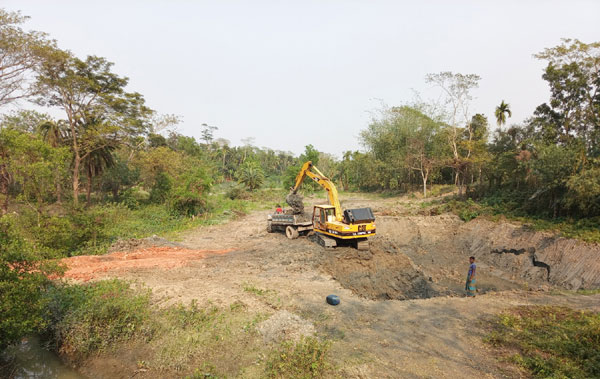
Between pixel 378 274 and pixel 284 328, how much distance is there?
222 inches

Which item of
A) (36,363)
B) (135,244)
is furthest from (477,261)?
(135,244)

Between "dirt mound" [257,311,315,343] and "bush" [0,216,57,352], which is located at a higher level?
"bush" [0,216,57,352]

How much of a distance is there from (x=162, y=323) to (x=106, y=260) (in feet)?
21.6

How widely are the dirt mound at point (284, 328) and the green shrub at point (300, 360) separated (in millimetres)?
326

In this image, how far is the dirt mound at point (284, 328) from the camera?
20.2ft

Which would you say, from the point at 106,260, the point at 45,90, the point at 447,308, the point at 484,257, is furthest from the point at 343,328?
the point at 45,90

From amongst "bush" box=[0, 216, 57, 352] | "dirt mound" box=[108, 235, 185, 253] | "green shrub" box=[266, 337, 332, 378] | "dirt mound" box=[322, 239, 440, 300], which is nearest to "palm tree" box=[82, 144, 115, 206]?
"dirt mound" box=[108, 235, 185, 253]

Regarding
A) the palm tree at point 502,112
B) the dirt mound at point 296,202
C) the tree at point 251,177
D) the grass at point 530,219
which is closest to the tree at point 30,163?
the dirt mound at point 296,202

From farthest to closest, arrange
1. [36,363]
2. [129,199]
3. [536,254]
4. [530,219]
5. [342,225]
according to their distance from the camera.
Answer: [129,199], [530,219], [342,225], [536,254], [36,363]

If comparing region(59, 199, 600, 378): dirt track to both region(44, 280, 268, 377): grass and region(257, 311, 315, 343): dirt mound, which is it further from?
region(44, 280, 268, 377): grass

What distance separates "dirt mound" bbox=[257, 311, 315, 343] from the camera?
6.17 meters

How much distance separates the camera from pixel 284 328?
21.1 feet

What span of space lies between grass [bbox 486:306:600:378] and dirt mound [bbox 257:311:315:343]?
400 cm

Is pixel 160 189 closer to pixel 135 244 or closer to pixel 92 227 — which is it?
pixel 92 227
